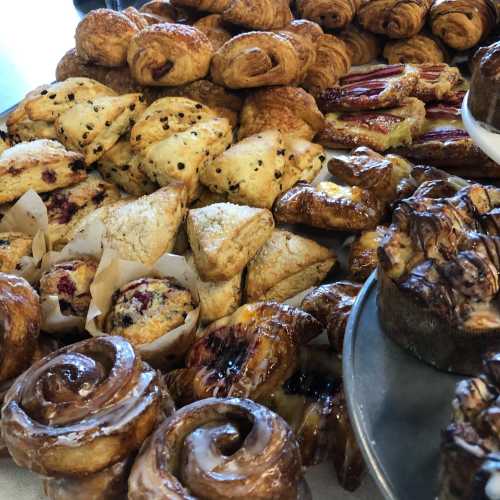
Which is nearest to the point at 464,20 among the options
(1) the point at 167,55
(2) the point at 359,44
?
(2) the point at 359,44

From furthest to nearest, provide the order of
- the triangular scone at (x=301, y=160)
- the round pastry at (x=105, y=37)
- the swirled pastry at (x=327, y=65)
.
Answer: the swirled pastry at (x=327, y=65), the round pastry at (x=105, y=37), the triangular scone at (x=301, y=160)

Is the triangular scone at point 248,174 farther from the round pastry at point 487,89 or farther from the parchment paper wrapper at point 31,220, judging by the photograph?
the round pastry at point 487,89

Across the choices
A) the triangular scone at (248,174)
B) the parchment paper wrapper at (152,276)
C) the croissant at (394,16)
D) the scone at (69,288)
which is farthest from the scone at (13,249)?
the croissant at (394,16)

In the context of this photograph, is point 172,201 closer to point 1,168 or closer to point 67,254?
point 67,254

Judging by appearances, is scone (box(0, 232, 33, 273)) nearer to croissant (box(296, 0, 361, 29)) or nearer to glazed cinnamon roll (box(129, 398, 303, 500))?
glazed cinnamon roll (box(129, 398, 303, 500))

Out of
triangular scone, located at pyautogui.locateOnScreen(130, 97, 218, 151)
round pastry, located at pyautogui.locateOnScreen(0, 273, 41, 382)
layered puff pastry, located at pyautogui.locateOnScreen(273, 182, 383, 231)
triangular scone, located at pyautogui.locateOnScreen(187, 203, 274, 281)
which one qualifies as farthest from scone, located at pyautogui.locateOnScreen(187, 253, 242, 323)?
triangular scone, located at pyautogui.locateOnScreen(130, 97, 218, 151)

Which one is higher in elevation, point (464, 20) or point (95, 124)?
point (95, 124)

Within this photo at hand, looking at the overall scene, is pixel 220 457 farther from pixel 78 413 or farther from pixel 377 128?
pixel 377 128

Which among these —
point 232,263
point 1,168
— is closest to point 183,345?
point 232,263
